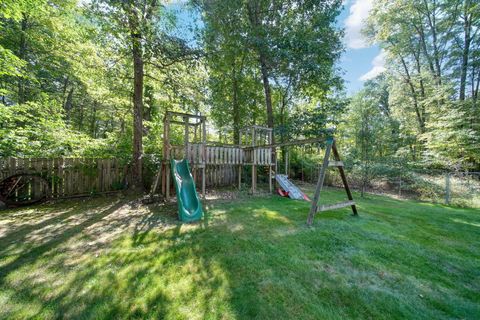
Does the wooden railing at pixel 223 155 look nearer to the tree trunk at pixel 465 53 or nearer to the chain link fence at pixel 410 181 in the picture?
the chain link fence at pixel 410 181

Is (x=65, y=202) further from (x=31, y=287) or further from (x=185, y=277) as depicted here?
(x=185, y=277)

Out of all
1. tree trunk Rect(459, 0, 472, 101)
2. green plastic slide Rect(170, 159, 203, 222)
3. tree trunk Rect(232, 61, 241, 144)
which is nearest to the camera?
green plastic slide Rect(170, 159, 203, 222)

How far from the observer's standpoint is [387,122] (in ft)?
58.7

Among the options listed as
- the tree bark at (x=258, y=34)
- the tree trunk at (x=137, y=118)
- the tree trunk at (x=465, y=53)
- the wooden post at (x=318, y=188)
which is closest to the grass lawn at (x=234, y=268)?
the wooden post at (x=318, y=188)

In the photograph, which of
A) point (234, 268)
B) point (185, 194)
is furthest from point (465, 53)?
point (234, 268)

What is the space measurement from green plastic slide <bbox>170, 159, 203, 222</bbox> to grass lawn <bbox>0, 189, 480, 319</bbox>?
316mm

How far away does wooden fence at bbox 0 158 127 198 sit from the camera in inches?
225

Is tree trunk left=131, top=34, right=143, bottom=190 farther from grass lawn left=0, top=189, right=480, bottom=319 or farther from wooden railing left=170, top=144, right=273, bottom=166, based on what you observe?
grass lawn left=0, top=189, right=480, bottom=319

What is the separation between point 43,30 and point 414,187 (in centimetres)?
1921

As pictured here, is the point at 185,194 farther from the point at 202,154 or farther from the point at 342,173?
the point at 342,173

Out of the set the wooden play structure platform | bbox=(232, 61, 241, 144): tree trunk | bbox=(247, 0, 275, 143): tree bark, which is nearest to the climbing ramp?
the wooden play structure platform

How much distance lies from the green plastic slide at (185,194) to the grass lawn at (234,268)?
316mm

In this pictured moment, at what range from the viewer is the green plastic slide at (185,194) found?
4732 millimetres

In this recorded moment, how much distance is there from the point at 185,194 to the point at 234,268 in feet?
10.1
